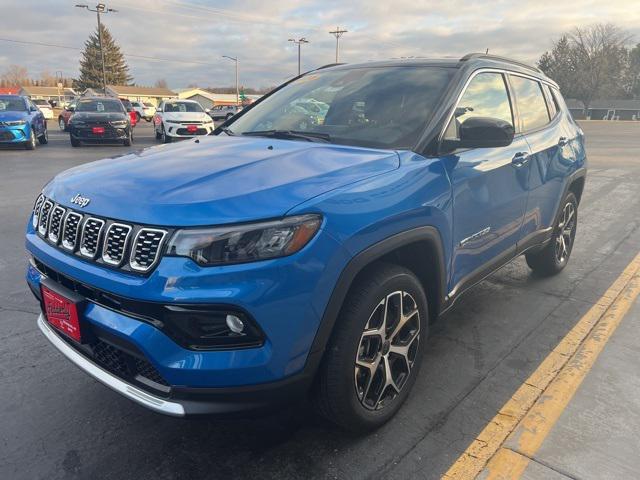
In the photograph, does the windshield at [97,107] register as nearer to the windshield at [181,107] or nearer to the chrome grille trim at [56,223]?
the windshield at [181,107]

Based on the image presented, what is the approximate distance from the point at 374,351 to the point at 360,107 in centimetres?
158

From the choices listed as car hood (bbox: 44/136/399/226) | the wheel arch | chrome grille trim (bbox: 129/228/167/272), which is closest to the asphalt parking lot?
the wheel arch

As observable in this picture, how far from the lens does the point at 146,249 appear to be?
1.98m

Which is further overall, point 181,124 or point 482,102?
point 181,124

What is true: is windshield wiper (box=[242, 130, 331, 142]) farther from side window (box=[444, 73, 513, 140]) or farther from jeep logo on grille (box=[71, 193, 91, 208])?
jeep logo on grille (box=[71, 193, 91, 208])

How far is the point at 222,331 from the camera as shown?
6.39 feet

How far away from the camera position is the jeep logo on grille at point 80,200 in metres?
2.27

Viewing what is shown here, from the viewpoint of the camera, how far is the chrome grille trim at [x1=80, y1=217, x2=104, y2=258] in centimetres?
215

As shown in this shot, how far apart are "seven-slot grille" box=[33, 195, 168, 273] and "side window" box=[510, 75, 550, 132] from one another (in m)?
3.02

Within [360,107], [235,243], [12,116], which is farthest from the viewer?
[12,116]

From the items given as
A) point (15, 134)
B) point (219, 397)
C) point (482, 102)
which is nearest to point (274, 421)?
point (219, 397)

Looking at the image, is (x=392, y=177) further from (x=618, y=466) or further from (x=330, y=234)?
(x=618, y=466)

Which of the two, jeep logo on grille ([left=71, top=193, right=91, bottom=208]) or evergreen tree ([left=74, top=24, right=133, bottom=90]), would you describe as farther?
evergreen tree ([left=74, top=24, right=133, bottom=90])

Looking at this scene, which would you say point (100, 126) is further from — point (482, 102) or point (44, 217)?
point (482, 102)
